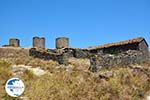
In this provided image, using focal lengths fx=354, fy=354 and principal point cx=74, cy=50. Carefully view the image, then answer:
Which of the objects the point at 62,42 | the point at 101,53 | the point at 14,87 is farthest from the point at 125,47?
the point at 14,87

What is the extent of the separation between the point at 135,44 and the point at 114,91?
1338cm

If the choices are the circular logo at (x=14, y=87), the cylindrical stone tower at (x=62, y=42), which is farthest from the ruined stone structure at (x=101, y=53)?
the circular logo at (x=14, y=87)

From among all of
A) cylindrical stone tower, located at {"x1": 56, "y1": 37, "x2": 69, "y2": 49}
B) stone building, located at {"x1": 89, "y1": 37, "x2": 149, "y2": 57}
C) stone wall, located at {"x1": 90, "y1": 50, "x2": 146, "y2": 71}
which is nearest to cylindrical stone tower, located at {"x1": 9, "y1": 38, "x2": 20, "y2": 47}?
cylindrical stone tower, located at {"x1": 56, "y1": 37, "x2": 69, "y2": 49}

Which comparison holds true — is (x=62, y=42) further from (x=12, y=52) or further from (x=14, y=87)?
(x=14, y=87)

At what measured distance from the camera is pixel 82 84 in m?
18.3

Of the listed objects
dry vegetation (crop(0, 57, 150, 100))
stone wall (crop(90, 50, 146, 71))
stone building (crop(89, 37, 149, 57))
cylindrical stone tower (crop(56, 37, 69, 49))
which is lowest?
dry vegetation (crop(0, 57, 150, 100))

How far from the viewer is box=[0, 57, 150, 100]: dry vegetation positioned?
16.7 meters

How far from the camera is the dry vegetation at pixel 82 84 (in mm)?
16734

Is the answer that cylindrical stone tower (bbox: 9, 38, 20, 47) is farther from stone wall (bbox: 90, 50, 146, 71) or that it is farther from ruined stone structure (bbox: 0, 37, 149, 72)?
stone wall (bbox: 90, 50, 146, 71)

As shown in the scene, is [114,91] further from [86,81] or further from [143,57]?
[143,57]

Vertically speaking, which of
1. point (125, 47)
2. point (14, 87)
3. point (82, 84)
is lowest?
point (82, 84)

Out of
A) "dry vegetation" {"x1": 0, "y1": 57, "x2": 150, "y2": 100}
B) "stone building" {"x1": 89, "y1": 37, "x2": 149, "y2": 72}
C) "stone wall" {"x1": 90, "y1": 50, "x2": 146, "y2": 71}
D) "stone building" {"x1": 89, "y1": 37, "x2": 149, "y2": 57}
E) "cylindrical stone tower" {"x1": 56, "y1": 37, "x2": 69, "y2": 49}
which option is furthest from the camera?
"cylindrical stone tower" {"x1": 56, "y1": 37, "x2": 69, "y2": 49}

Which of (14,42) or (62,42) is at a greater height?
(14,42)

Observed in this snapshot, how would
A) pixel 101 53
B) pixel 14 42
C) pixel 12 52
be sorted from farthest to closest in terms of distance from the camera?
pixel 14 42, pixel 12 52, pixel 101 53
